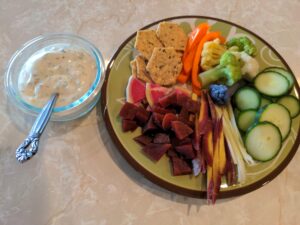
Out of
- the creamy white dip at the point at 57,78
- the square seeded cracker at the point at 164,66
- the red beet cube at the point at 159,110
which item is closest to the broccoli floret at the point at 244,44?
the square seeded cracker at the point at 164,66

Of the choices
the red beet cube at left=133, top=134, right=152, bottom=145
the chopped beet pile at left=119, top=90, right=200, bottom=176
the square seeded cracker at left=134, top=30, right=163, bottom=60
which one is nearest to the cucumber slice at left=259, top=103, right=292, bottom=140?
the chopped beet pile at left=119, top=90, right=200, bottom=176

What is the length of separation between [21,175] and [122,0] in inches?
51.3

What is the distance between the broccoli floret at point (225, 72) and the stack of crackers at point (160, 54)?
16 cm

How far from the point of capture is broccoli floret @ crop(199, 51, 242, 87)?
5.13 ft

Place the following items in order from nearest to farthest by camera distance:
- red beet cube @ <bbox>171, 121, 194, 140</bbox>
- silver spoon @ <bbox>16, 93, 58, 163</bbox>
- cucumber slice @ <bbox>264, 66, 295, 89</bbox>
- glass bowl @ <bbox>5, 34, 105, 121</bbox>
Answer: silver spoon @ <bbox>16, 93, 58, 163</bbox>
red beet cube @ <bbox>171, 121, 194, 140</bbox>
glass bowl @ <bbox>5, 34, 105, 121</bbox>
cucumber slice @ <bbox>264, 66, 295, 89</bbox>

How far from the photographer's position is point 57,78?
1493 mm

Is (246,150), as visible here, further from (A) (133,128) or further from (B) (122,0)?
(B) (122,0)

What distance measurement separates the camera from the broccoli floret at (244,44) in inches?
65.6

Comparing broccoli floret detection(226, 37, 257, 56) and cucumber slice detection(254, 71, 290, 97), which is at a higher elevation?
broccoli floret detection(226, 37, 257, 56)

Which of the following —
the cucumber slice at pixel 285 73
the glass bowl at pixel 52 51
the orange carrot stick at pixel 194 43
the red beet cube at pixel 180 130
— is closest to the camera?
the red beet cube at pixel 180 130

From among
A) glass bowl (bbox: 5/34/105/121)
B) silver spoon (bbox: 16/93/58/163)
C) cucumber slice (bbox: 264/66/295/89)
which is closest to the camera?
silver spoon (bbox: 16/93/58/163)

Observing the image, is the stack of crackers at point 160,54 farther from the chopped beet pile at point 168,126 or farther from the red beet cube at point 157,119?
the red beet cube at point 157,119

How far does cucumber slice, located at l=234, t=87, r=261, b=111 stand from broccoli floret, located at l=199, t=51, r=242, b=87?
0.24 feet

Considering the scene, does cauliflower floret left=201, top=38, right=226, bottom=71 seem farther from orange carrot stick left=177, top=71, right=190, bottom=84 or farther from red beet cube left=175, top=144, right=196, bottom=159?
red beet cube left=175, top=144, right=196, bottom=159
